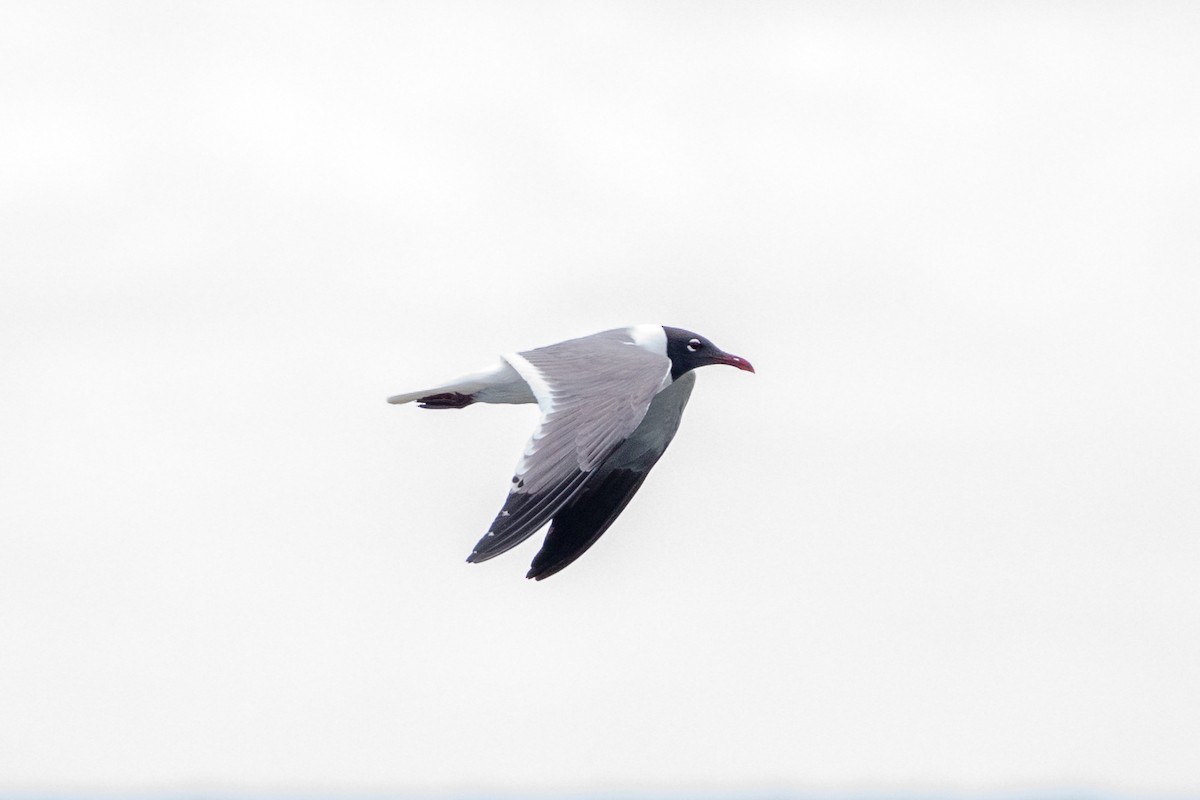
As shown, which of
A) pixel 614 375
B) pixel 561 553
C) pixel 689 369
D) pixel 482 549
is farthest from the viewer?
pixel 689 369

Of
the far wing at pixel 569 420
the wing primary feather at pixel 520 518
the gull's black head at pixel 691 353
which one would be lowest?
the wing primary feather at pixel 520 518

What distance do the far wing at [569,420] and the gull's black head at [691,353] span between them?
3.81 feet

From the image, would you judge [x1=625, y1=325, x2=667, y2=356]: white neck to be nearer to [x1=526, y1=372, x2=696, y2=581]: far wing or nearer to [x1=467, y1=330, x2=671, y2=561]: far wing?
[x1=526, y1=372, x2=696, y2=581]: far wing

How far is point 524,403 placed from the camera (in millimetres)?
12914

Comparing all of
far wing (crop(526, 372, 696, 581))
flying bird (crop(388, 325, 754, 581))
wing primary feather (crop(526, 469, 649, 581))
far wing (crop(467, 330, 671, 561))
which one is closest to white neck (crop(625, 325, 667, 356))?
flying bird (crop(388, 325, 754, 581))

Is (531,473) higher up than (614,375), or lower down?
lower down

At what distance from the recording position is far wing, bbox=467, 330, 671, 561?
9883 mm

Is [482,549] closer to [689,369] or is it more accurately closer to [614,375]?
[614,375]

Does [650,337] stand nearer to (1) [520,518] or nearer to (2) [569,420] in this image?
(2) [569,420]

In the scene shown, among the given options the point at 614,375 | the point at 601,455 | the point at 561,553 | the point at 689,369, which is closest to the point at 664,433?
the point at 689,369

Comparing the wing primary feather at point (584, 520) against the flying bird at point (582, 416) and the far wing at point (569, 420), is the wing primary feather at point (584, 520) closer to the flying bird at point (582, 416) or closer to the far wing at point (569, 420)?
the flying bird at point (582, 416)

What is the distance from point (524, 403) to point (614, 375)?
187cm

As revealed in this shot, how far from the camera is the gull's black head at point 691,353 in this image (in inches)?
519

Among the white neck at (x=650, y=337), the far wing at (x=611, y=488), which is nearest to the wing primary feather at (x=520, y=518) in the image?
the far wing at (x=611, y=488)
